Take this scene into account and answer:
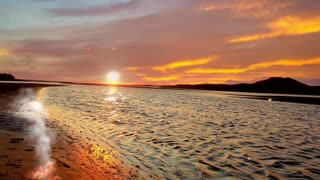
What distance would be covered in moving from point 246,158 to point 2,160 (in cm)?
1242

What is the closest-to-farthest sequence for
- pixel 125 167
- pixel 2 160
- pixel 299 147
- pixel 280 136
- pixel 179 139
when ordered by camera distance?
pixel 2 160
pixel 125 167
pixel 299 147
pixel 179 139
pixel 280 136

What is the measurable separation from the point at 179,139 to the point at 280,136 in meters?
9.17

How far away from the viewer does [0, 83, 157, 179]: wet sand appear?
430 inches

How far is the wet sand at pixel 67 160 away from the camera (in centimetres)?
1093

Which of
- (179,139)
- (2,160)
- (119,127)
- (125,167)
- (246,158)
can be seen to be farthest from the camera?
(119,127)

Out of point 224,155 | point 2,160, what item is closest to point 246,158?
point 224,155

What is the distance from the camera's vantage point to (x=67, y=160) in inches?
517

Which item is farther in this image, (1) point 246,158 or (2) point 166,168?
(1) point 246,158

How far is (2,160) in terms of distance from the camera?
455 inches

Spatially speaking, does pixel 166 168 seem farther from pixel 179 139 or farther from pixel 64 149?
pixel 179 139

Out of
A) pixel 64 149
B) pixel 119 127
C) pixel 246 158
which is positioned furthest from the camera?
pixel 119 127

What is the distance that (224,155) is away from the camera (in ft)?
55.5

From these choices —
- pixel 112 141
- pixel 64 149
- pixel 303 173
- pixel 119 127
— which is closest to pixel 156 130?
pixel 119 127

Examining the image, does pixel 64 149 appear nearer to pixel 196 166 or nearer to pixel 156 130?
pixel 196 166
